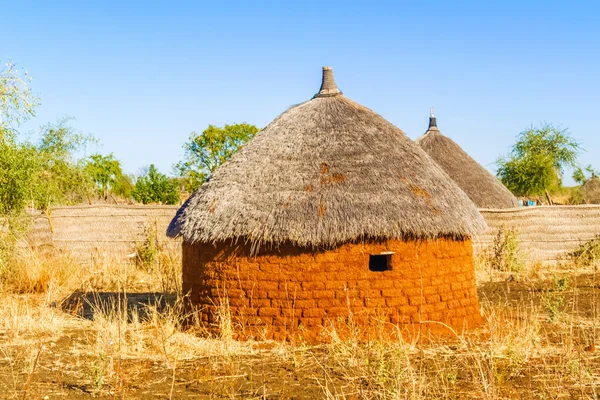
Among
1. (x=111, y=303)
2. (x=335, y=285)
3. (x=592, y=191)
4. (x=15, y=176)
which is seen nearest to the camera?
(x=335, y=285)

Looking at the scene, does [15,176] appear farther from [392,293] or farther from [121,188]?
[121,188]

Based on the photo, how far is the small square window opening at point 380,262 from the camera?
24.4 ft

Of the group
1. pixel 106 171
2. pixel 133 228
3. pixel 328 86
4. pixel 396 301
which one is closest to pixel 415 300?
pixel 396 301

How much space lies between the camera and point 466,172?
57.4 ft

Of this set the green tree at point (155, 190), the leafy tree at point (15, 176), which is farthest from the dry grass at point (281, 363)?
the green tree at point (155, 190)

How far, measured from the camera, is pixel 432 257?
7582mm

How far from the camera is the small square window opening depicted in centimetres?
744

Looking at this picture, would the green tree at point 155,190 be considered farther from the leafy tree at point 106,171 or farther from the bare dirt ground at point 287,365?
the bare dirt ground at point 287,365

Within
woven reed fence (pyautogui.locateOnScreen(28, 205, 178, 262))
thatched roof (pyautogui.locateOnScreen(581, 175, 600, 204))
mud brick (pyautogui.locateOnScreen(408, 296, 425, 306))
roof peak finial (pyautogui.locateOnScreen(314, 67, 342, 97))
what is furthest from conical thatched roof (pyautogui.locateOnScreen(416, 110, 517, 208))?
thatched roof (pyautogui.locateOnScreen(581, 175, 600, 204))

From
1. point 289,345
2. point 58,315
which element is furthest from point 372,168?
point 58,315

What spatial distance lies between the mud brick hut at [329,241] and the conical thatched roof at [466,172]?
8982mm

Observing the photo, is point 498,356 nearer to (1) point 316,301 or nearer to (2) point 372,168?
(1) point 316,301

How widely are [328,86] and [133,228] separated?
22.8 feet

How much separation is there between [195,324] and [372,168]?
2.95 metres
